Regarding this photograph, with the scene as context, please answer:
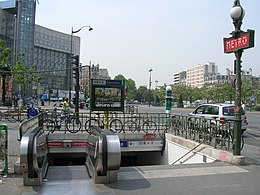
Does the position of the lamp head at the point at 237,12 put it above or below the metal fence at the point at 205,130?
above

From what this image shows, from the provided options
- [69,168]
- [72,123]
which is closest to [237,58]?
[69,168]

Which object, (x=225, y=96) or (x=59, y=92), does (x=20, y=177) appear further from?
(x=59, y=92)

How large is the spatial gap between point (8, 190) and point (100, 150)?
200cm

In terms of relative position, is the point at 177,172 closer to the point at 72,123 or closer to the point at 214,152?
the point at 214,152

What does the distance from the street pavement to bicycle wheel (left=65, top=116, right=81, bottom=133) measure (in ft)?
20.7

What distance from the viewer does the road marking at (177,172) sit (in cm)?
727

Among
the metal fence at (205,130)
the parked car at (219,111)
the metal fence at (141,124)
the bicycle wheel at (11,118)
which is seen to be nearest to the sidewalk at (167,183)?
the metal fence at (205,130)

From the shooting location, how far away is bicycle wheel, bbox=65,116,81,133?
47.9 feet

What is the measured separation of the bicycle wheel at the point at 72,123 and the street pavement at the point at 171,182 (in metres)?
6.31

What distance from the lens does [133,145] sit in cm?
1412

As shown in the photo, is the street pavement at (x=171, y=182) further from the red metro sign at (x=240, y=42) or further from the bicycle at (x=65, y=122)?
the bicycle at (x=65, y=122)

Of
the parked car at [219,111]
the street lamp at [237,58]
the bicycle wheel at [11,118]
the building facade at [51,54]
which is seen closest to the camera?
the street lamp at [237,58]

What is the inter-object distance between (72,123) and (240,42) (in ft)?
29.5

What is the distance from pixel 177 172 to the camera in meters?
7.66
